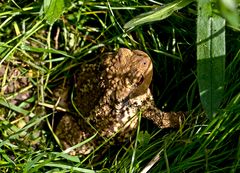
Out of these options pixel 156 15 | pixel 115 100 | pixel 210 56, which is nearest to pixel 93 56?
pixel 115 100

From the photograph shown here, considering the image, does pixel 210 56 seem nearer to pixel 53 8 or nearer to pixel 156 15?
pixel 156 15

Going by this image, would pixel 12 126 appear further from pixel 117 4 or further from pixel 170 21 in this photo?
pixel 170 21

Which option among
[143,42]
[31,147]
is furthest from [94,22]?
[31,147]

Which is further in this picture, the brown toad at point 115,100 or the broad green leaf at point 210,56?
the brown toad at point 115,100

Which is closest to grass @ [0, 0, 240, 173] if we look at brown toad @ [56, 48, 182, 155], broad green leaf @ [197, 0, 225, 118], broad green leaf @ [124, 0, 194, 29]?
brown toad @ [56, 48, 182, 155]

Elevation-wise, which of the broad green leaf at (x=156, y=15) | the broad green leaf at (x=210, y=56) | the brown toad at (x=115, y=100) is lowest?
the brown toad at (x=115, y=100)

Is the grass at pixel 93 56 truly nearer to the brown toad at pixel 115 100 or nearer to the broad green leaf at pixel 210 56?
the brown toad at pixel 115 100

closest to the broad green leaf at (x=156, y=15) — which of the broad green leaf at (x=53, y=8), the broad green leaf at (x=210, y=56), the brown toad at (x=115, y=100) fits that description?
the broad green leaf at (x=210, y=56)

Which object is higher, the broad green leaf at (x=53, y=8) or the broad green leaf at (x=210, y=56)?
the broad green leaf at (x=53, y=8)
